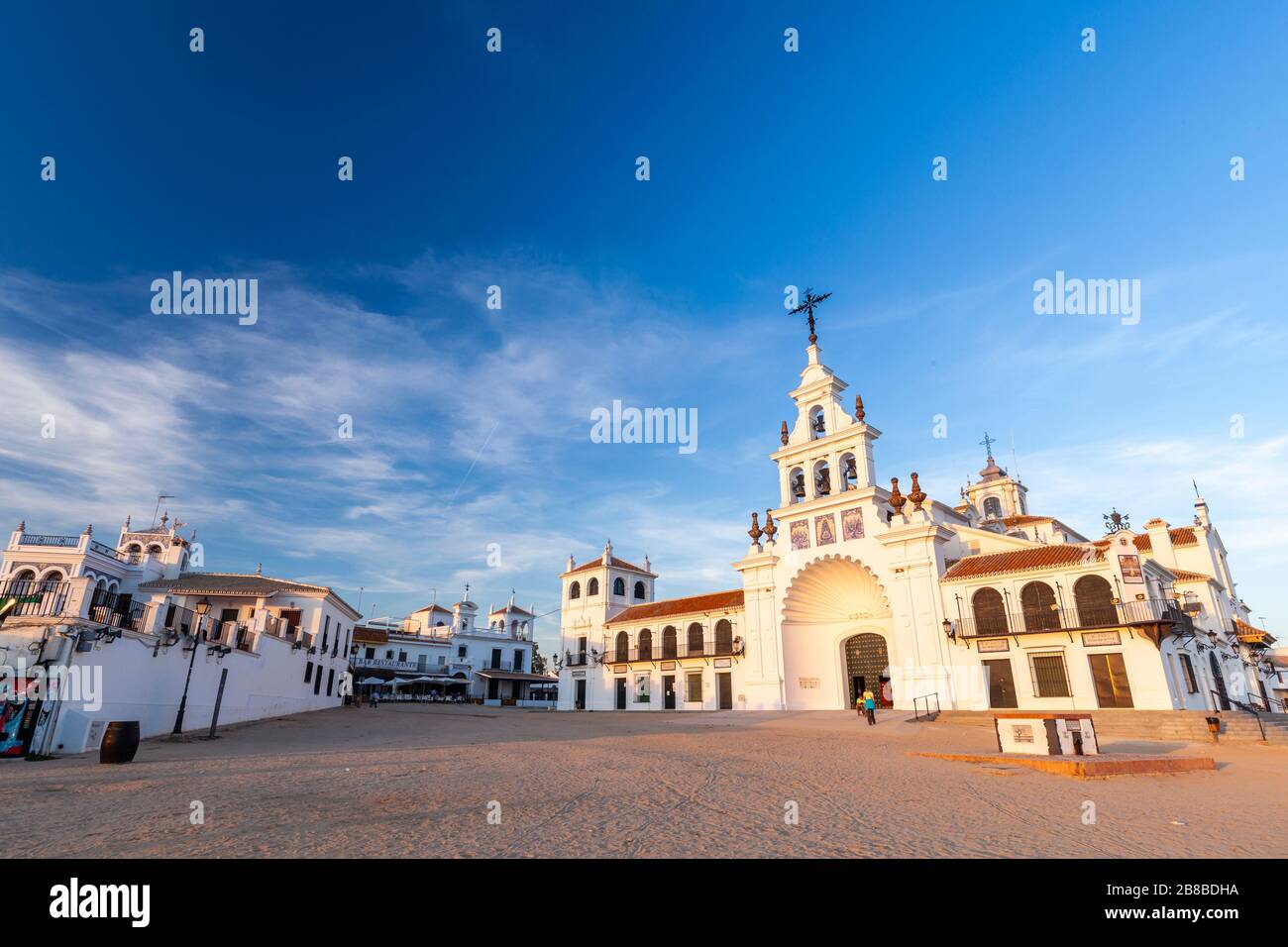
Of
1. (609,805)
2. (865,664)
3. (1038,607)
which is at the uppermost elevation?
(1038,607)

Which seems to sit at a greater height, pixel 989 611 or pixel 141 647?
pixel 989 611

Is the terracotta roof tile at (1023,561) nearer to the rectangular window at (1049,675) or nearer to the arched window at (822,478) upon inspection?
the rectangular window at (1049,675)

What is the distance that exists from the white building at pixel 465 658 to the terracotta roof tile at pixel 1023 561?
41.1 metres

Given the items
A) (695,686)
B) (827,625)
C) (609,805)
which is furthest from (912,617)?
(609,805)

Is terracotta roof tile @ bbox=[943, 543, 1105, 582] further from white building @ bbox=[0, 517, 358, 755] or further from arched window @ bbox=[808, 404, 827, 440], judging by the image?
white building @ bbox=[0, 517, 358, 755]

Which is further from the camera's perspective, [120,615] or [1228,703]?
[1228,703]

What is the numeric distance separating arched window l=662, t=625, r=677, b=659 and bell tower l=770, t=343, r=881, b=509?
1132cm

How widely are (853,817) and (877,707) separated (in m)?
25.3

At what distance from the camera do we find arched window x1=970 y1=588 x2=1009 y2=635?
26.2 m

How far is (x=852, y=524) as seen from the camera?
101 ft

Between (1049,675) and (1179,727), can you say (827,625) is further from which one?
(1179,727)

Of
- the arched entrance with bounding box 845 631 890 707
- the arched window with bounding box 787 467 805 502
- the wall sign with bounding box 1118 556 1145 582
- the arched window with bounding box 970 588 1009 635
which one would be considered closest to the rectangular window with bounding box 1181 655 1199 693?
the wall sign with bounding box 1118 556 1145 582

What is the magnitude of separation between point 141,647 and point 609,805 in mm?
14045

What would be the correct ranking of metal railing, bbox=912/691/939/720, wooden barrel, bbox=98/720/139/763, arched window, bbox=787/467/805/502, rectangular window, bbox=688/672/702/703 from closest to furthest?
wooden barrel, bbox=98/720/139/763
metal railing, bbox=912/691/939/720
arched window, bbox=787/467/805/502
rectangular window, bbox=688/672/702/703
